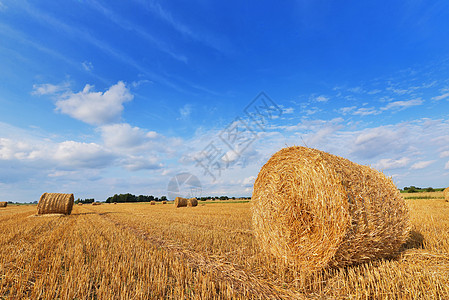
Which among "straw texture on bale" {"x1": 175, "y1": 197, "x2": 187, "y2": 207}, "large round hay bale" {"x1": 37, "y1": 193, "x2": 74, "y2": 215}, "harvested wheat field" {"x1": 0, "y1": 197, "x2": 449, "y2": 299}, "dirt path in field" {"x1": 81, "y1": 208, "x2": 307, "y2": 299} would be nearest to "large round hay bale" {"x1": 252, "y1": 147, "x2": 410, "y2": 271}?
"harvested wheat field" {"x1": 0, "y1": 197, "x2": 449, "y2": 299}

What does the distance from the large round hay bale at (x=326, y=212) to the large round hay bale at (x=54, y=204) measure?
15.6 metres

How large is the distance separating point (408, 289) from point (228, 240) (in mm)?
3900

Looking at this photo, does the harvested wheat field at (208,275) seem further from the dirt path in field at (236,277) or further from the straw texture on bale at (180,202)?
the straw texture on bale at (180,202)

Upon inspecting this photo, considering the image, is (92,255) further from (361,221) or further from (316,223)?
(361,221)

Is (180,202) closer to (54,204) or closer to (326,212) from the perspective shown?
(54,204)

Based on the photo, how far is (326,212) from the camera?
13.5 ft

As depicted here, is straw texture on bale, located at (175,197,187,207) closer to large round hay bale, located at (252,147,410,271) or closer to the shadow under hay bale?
large round hay bale, located at (252,147,410,271)

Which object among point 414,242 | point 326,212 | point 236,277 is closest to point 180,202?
point 414,242

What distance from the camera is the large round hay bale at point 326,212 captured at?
12.9ft

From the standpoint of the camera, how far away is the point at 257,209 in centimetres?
569

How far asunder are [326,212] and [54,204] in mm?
17495

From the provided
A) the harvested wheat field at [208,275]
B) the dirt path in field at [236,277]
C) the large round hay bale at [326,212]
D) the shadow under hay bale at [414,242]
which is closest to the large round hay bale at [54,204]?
the harvested wheat field at [208,275]

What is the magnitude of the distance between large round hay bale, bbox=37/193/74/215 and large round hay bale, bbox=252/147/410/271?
1557 centimetres

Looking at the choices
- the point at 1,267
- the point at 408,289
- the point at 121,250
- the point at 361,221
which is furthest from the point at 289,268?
the point at 1,267
